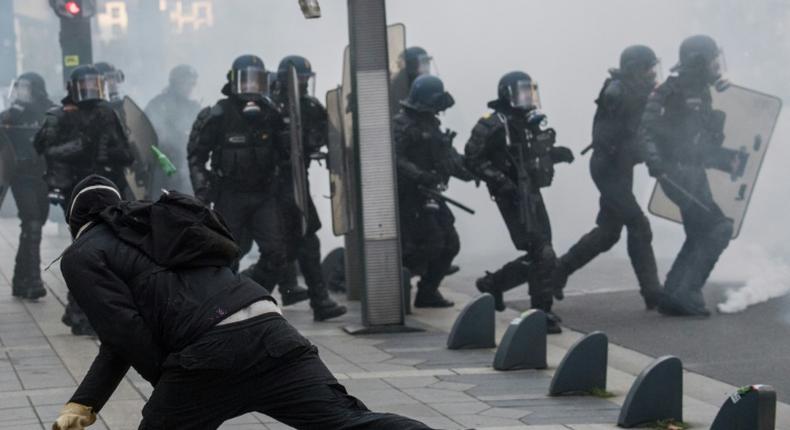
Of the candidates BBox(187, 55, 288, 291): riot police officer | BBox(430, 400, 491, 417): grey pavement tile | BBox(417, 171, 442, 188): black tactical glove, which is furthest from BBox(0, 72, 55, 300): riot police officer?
BBox(430, 400, 491, 417): grey pavement tile

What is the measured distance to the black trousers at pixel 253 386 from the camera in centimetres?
432

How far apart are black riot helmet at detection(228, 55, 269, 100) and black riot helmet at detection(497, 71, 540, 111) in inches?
61.7

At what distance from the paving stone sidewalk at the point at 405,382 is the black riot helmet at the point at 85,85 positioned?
153 centimetres

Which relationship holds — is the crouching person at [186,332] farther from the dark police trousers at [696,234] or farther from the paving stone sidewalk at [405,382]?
the dark police trousers at [696,234]

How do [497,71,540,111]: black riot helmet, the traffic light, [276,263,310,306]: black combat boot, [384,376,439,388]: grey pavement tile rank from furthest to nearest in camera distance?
the traffic light → [276,263,310,306]: black combat boot → [497,71,540,111]: black riot helmet → [384,376,439,388]: grey pavement tile

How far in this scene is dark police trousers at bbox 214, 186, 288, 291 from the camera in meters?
10.3

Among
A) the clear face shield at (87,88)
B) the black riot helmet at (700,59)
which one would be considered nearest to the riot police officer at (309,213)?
the clear face shield at (87,88)

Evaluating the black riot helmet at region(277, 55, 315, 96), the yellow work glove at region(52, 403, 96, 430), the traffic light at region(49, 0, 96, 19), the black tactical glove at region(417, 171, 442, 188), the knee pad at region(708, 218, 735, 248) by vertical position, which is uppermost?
the traffic light at region(49, 0, 96, 19)

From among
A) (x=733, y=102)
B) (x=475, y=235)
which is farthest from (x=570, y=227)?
(x=733, y=102)

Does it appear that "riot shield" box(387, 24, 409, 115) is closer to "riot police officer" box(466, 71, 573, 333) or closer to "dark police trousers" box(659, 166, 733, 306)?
"riot police officer" box(466, 71, 573, 333)

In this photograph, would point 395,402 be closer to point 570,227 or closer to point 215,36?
point 570,227

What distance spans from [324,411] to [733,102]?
7177mm

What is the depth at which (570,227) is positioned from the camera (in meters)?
16.5

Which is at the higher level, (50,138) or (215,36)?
(215,36)
